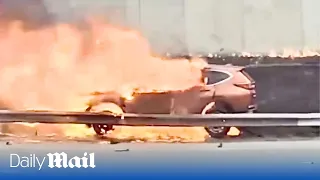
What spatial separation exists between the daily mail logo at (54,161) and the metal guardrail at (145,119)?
5.0 inches

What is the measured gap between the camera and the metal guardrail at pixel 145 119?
2566 mm

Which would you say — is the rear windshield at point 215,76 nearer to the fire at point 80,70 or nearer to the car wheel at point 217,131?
the fire at point 80,70

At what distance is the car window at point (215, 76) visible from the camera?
2600mm

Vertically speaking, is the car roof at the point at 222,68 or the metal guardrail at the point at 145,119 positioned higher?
the car roof at the point at 222,68

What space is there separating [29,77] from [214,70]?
67 centimetres

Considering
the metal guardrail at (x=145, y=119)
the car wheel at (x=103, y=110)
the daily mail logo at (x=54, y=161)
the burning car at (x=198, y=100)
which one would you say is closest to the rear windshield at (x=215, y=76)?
the burning car at (x=198, y=100)

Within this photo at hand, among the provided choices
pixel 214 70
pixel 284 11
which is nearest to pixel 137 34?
pixel 214 70

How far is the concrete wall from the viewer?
2.58 m

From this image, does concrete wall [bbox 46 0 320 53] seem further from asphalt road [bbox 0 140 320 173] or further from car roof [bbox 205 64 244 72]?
asphalt road [bbox 0 140 320 173]

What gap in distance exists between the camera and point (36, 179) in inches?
98.6

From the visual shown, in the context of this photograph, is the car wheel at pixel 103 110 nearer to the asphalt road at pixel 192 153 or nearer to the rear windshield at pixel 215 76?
the asphalt road at pixel 192 153

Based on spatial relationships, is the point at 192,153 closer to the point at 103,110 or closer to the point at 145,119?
the point at 145,119

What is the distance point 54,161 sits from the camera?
99.6 inches

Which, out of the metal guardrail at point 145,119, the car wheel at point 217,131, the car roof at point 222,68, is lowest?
the car wheel at point 217,131
